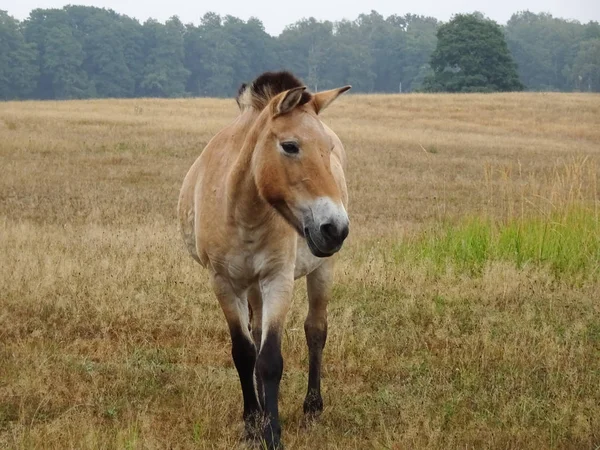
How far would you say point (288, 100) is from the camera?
4.34 metres

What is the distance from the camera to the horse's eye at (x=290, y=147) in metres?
4.25

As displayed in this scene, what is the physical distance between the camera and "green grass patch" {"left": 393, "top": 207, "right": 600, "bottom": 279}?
9213mm

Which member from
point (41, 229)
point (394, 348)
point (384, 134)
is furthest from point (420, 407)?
point (384, 134)

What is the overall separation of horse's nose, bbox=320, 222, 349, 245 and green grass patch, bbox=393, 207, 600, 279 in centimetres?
517

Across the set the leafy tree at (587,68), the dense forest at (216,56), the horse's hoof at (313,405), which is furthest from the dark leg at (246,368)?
the leafy tree at (587,68)

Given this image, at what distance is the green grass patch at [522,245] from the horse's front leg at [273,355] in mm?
4530

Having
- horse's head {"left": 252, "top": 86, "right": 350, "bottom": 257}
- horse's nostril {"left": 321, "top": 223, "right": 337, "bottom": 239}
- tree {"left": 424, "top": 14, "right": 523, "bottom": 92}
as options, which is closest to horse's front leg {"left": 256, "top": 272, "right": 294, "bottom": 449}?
horse's head {"left": 252, "top": 86, "right": 350, "bottom": 257}

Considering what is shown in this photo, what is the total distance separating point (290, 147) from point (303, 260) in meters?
1.25

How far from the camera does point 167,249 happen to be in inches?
383

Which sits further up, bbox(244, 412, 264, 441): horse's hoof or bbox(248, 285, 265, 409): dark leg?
bbox(248, 285, 265, 409): dark leg

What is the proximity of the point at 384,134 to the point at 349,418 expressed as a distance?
25410 millimetres

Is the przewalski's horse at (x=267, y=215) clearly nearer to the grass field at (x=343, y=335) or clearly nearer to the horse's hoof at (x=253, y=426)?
the horse's hoof at (x=253, y=426)

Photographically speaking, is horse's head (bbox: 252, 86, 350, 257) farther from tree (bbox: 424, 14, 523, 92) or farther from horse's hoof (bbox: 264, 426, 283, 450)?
tree (bbox: 424, 14, 523, 92)

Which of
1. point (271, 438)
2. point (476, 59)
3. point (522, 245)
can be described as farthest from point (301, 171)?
point (476, 59)
